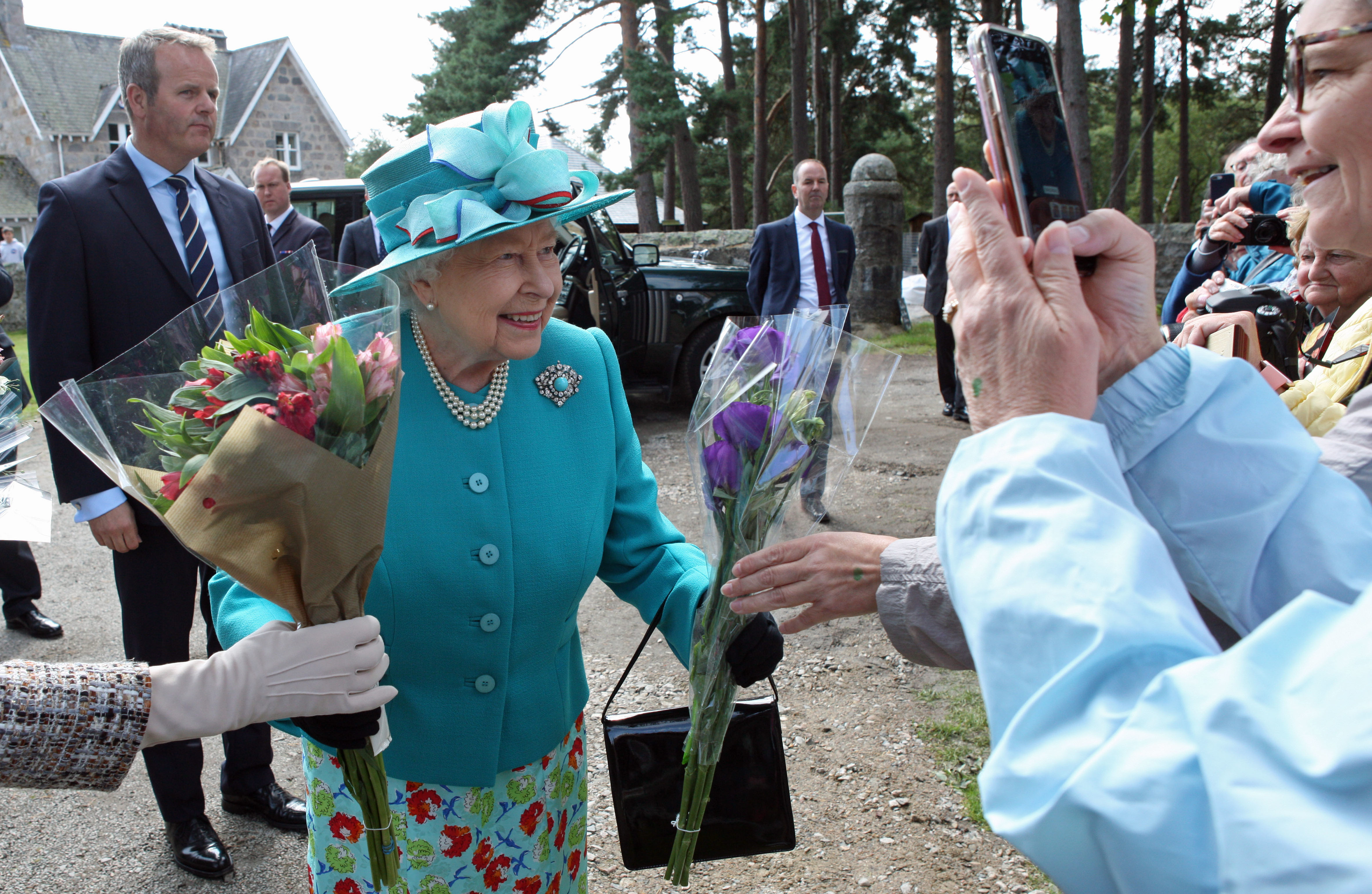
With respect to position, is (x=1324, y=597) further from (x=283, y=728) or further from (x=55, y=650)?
(x=55, y=650)

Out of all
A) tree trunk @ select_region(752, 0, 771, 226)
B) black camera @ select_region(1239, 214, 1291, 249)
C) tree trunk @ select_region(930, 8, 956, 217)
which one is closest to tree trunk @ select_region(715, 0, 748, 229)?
tree trunk @ select_region(752, 0, 771, 226)

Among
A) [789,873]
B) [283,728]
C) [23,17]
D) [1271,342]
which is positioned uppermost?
[23,17]

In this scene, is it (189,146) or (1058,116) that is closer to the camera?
(1058,116)

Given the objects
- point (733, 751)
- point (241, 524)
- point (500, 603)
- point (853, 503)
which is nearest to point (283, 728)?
point (500, 603)

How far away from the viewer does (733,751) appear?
1.89 meters

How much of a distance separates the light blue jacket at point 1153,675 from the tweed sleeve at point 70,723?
123 cm

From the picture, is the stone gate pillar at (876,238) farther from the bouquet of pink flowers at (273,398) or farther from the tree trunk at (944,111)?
the bouquet of pink flowers at (273,398)

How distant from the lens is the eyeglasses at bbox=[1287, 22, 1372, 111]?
104 cm

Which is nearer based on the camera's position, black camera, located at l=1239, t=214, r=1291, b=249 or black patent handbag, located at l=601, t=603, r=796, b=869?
black patent handbag, located at l=601, t=603, r=796, b=869

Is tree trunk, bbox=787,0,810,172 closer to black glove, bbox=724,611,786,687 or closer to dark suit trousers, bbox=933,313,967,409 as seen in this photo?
dark suit trousers, bbox=933,313,967,409

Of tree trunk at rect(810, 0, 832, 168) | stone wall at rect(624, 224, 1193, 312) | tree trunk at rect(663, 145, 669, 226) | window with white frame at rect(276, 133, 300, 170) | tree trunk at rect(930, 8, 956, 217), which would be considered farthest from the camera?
window with white frame at rect(276, 133, 300, 170)

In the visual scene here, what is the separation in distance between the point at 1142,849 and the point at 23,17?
43748 millimetres

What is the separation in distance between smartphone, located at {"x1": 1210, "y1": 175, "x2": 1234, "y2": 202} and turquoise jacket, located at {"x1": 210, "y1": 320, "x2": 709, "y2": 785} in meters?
4.25

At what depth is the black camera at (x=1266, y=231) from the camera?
3873 millimetres
